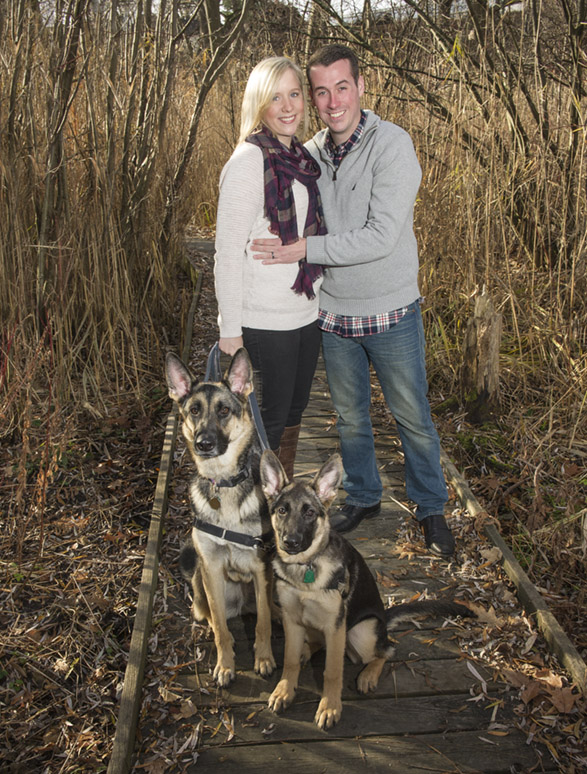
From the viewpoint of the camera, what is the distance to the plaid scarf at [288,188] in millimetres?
2996

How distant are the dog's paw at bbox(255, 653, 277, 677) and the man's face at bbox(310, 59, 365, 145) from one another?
261 cm

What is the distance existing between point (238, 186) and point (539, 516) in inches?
119

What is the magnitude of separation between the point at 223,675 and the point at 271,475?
0.96 metres

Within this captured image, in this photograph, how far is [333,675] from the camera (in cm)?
272

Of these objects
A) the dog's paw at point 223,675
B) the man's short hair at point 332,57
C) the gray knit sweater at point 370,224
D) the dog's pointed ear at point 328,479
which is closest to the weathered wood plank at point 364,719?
the dog's paw at point 223,675

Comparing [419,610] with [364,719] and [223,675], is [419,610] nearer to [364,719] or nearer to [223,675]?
[364,719]

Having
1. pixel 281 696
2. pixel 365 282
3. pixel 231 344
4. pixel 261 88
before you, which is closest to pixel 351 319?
pixel 365 282

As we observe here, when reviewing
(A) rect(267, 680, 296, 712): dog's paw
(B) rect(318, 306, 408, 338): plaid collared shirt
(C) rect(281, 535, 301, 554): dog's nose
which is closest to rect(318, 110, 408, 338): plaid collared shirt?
(B) rect(318, 306, 408, 338): plaid collared shirt

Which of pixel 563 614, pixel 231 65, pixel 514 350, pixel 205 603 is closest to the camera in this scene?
pixel 205 603

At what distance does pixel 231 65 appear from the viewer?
37.4 ft

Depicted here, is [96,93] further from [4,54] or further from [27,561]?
[27,561]

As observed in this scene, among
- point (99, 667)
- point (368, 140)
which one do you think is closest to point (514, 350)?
point (368, 140)

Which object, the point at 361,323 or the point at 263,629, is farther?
the point at 361,323

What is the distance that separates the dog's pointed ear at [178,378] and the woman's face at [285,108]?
3.94 feet
